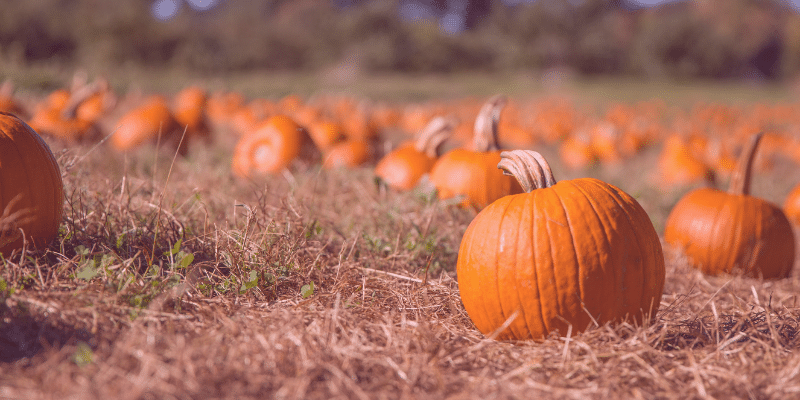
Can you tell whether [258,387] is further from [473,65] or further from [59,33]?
[473,65]

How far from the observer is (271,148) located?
4.82 meters

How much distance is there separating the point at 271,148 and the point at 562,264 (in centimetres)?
336

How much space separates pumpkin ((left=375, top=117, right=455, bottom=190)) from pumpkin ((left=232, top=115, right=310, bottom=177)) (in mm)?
806

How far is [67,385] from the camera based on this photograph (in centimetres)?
152

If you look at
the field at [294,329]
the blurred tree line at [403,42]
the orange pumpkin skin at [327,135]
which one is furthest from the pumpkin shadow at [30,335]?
the blurred tree line at [403,42]

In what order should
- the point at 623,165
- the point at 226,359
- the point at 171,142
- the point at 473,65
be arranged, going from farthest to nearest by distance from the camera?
the point at 473,65, the point at 623,165, the point at 171,142, the point at 226,359

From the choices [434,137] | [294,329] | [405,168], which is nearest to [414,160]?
[405,168]

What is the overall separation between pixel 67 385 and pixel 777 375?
2.17 m

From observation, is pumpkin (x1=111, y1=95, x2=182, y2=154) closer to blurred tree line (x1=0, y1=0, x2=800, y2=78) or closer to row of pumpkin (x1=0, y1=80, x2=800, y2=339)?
row of pumpkin (x1=0, y1=80, x2=800, y2=339)

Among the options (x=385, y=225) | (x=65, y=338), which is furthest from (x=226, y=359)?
(x=385, y=225)

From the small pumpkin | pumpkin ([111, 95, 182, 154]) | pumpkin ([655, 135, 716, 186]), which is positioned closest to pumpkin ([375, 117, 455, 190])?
pumpkin ([111, 95, 182, 154])

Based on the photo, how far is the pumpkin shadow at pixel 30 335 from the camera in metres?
1.73

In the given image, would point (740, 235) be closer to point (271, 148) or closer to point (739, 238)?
point (739, 238)

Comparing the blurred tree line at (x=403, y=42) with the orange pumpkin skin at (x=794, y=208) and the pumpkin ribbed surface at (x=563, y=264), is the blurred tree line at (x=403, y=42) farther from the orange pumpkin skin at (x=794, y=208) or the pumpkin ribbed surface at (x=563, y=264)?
the pumpkin ribbed surface at (x=563, y=264)
